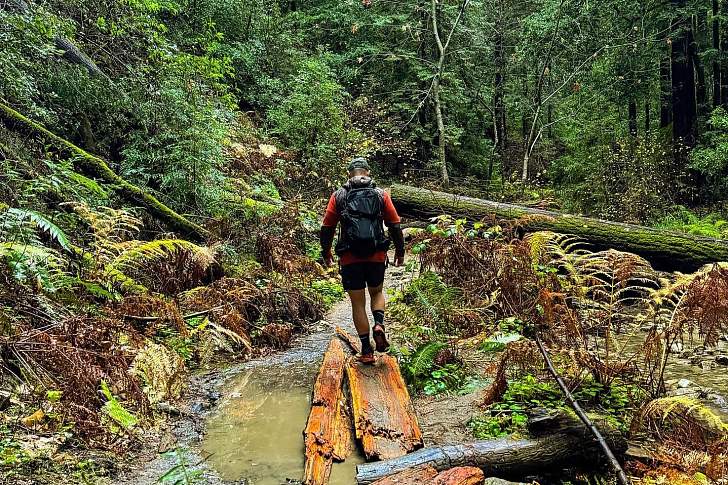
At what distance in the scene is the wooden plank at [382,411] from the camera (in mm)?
4012

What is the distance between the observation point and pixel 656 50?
1722cm

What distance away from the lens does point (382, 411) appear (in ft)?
14.9

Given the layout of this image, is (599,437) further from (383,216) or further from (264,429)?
(383,216)

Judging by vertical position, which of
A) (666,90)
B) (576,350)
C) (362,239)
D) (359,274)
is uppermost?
(666,90)

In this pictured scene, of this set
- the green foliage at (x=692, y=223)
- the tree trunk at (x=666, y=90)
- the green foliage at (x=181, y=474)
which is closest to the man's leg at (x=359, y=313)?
the green foliage at (x=181, y=474)

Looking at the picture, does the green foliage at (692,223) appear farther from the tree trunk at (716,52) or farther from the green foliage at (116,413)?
the green foliage at (116,413)

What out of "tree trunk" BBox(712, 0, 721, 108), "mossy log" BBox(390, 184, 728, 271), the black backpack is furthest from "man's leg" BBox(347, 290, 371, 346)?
"tree trunk" BBox(712, 0, 721, 108)

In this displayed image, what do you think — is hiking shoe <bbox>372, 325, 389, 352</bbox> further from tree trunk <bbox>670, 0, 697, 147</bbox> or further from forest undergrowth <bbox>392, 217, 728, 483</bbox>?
tree trunk <bbox>670, 0, 697, 147</bbox>

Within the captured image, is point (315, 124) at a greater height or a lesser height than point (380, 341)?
greater

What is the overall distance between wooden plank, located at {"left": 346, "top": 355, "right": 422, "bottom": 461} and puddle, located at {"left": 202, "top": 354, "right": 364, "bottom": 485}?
8.9 inches

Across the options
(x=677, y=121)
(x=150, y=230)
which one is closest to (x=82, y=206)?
(x=150, y=230)

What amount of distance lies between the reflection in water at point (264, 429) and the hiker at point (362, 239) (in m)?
0.94

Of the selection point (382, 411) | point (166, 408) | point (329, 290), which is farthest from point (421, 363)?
point (329, 290)

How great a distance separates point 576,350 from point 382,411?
5.90 feet
